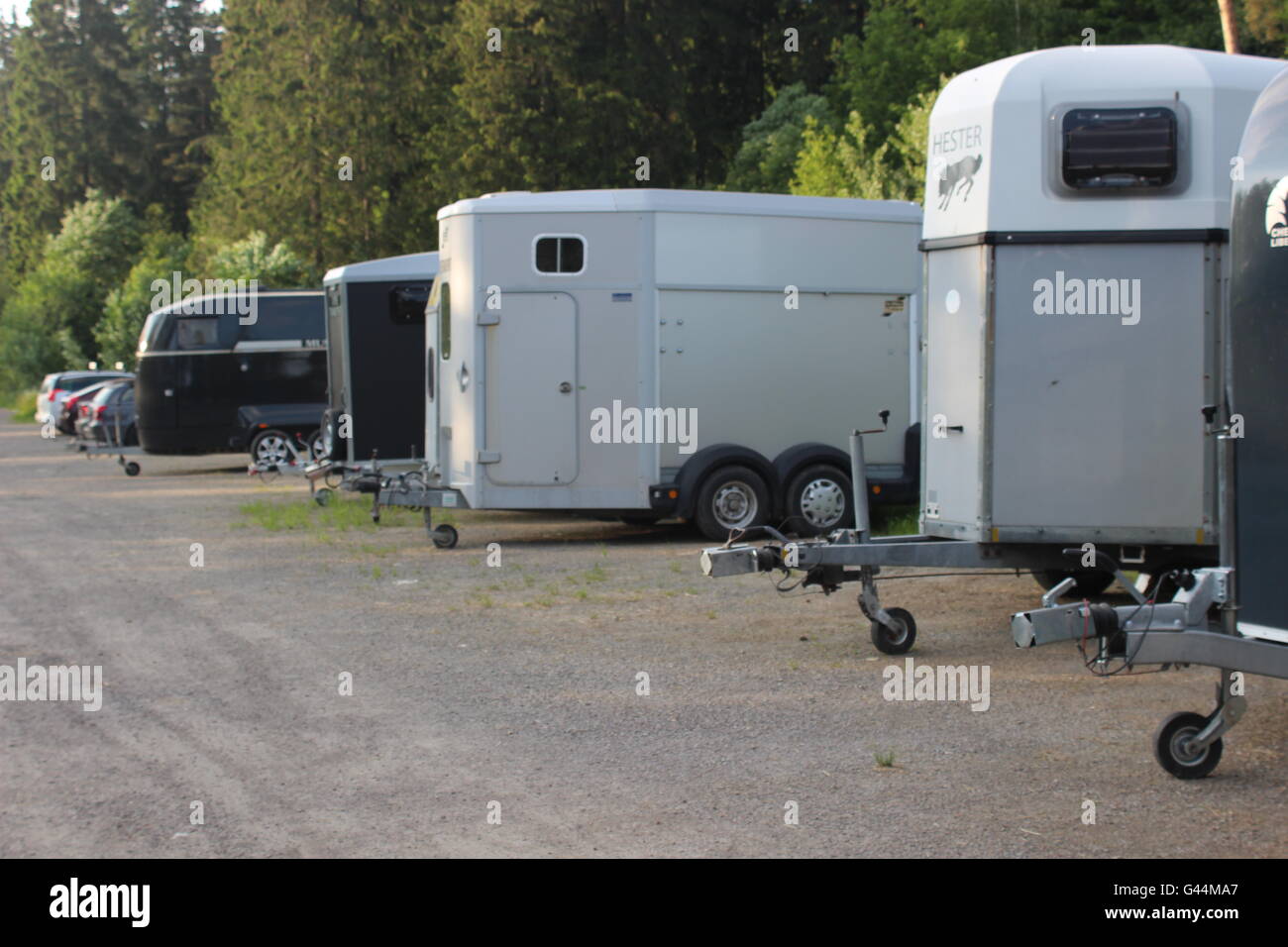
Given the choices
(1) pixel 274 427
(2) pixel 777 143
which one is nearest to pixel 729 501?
(1) pixel 274 427

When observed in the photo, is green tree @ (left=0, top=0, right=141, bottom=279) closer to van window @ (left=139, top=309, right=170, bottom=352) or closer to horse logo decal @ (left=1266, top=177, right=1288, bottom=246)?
van window @ (left=139, top=309, right=170, bottom=352)

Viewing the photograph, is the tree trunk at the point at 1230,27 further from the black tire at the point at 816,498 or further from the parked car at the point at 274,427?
the parked car at the point at 274,427

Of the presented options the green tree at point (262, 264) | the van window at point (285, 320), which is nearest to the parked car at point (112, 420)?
the van window at point (285, 320)

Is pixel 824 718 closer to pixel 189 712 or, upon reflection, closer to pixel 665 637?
pixel 665 637

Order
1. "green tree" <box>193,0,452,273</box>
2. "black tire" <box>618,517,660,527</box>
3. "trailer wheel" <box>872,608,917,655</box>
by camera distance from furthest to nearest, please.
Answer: "green tree" <box>193,0,452,273</box>
"black tire" <box>618,517,660,527</box>
"trailer wheel" <box>872,608,917,655</box>

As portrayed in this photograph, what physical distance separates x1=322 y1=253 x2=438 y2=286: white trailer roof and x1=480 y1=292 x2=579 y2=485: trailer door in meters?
4.89

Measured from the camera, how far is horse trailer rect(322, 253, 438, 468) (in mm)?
19625

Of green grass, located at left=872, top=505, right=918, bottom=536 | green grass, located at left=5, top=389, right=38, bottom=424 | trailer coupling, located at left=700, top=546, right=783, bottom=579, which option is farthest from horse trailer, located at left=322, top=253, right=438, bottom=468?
green grass, located at left=5, top=389, right=38, bottom=424

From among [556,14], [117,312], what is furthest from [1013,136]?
[117,312]

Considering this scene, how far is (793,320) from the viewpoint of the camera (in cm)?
1570

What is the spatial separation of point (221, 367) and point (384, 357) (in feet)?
24.7

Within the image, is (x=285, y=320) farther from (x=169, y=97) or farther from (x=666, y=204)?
(x=169, y=97)

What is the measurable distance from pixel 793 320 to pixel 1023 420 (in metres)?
6.55

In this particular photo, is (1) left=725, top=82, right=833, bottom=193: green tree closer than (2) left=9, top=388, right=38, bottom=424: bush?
Yes
